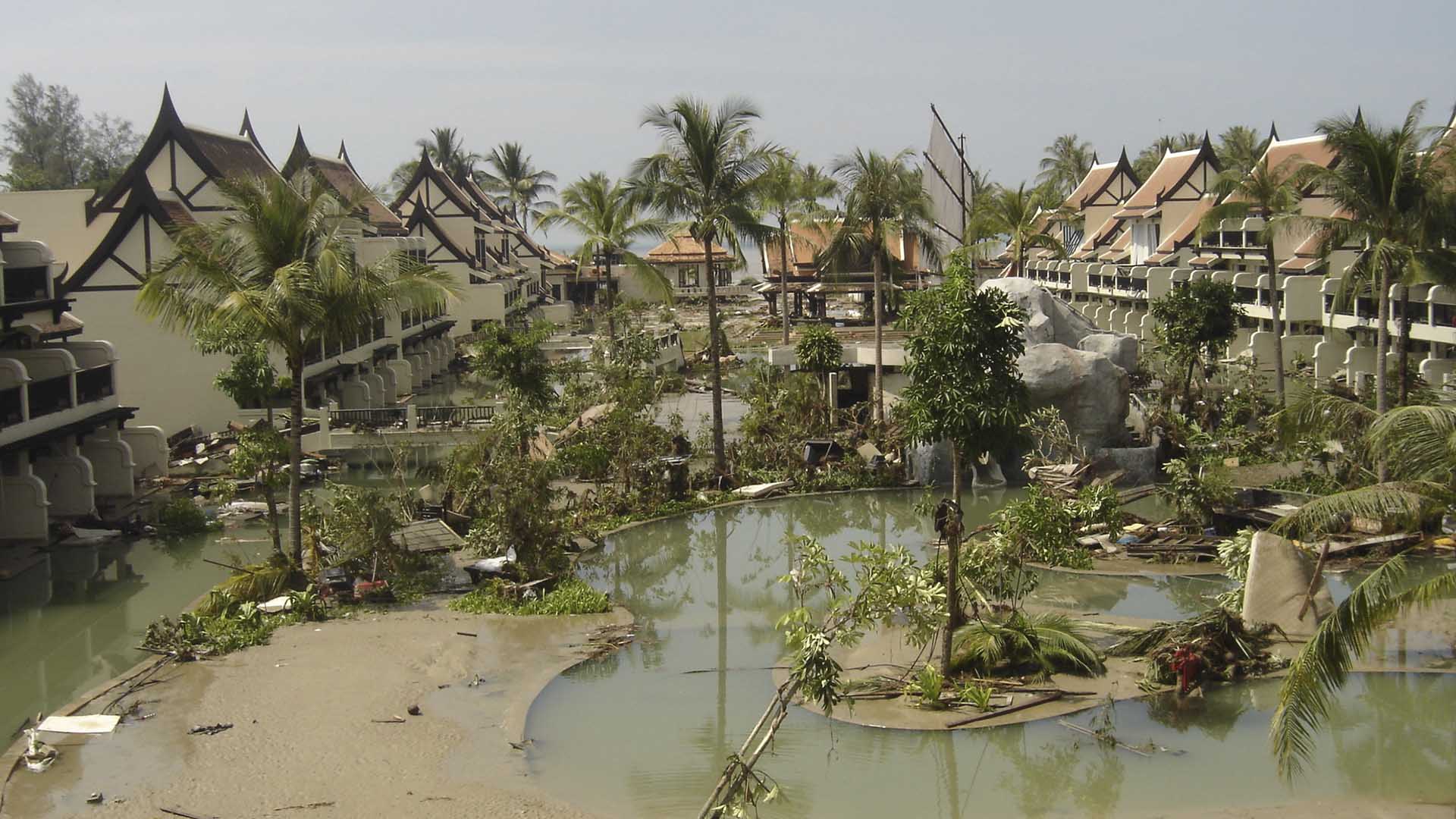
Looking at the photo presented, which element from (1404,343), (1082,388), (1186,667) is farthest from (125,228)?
(1404,343)

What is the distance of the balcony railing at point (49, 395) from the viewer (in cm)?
2592

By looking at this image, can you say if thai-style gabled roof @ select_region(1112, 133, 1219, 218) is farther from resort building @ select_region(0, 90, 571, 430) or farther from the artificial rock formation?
resort building @ select_region(0, 90, 571, 430)

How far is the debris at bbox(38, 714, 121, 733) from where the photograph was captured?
47.1ft

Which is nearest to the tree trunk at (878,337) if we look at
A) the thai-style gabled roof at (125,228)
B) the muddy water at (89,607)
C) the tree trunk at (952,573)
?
the muddy water at (89,607)

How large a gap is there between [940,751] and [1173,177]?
48.3 metres

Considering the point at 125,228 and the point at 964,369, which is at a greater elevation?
the point at 125,228

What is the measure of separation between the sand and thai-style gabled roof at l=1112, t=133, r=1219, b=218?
42.4 meters

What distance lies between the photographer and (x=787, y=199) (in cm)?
5019

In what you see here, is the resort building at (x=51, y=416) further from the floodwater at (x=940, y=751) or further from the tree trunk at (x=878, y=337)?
the tree trunk at (x=878, y=337)

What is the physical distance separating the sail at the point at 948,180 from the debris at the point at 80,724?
3618 cm

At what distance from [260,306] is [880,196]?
16.9m

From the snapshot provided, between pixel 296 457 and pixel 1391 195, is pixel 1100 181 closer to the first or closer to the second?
pixel 1391 195

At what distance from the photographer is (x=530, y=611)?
1906 cm

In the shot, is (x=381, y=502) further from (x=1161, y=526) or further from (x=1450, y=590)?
(x=1450, y=590)
